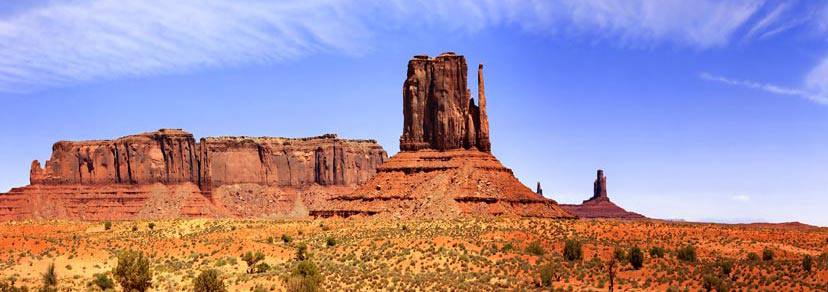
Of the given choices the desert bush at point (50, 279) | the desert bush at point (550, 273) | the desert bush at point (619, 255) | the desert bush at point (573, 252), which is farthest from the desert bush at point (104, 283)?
the desert bush at point (619, 255)

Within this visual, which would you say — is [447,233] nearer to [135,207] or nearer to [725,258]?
[725,258]

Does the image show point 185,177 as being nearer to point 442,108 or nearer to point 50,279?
point 442,108

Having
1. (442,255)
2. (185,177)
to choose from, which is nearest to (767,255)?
(442,255)

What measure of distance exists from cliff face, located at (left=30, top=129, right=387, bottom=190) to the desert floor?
83178mm

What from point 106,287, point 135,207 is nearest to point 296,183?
point 135,207

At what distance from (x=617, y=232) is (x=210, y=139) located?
388 feet

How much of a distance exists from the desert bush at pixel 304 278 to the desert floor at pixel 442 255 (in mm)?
857

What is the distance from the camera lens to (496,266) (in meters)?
58.3

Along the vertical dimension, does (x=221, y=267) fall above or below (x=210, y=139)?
below

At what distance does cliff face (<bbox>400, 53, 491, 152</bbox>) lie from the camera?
96.6 meters

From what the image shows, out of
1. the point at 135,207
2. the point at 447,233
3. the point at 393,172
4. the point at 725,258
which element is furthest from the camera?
the point at 135,207

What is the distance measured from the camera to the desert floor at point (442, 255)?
5400 centimetres

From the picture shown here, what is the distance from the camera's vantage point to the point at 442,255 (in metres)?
62.0

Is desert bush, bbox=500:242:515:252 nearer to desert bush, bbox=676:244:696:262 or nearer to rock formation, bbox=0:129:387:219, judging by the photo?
desert bush, bbox=676:244:696:262
